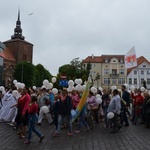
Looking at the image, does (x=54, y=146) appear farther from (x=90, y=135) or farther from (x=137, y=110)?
(x=137, y=110)

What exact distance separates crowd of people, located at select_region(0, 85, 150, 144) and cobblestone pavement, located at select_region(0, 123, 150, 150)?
0.35 metres

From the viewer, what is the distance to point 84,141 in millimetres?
10742

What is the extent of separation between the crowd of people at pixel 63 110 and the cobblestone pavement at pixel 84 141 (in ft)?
1.14

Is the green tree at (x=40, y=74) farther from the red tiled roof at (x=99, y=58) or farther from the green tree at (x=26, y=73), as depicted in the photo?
the red tiled roof at (x=99, y=58)

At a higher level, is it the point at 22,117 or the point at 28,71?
the point at 28,71

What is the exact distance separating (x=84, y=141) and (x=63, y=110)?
1.64m

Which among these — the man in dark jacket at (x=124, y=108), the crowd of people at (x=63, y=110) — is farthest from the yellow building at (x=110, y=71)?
the man in dark jacket at (x=124, y=108)

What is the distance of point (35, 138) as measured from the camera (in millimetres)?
11273

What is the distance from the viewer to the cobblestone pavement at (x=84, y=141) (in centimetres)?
962

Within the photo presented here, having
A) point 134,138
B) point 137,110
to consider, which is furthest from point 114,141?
point 137,110

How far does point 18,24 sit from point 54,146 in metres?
127

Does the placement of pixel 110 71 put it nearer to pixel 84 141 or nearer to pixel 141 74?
pixel 141 74

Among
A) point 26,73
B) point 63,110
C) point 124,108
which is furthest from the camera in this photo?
point 26,73

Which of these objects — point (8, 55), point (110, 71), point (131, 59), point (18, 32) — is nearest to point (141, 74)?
point (110, 71)
